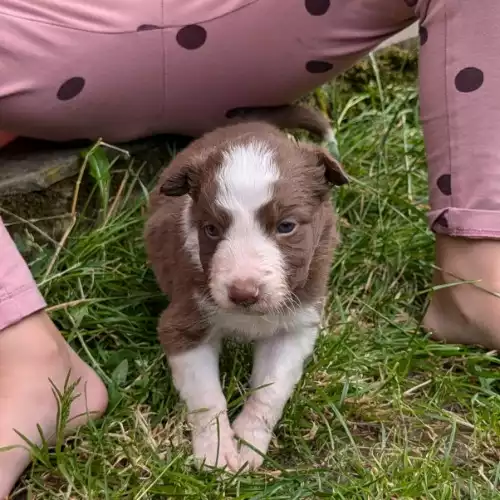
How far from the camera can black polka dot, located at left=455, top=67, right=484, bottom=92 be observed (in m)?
2.26

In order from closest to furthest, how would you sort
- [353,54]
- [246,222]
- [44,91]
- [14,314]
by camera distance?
[246,222]
[14,314]
[44,91]
[353,54]

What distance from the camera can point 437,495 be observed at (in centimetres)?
192

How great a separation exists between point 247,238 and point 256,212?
60mm

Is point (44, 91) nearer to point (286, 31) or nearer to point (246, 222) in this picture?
point (286, 31)

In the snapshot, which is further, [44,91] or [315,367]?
[44,91]

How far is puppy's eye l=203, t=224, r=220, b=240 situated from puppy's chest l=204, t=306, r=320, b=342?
0.25m

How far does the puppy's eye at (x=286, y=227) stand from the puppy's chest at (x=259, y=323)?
27 centimetres

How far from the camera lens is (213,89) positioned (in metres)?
Answer: 2.68

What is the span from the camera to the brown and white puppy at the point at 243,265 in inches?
74.2

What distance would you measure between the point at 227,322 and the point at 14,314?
20.4 inches

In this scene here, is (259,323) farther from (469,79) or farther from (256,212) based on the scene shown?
(469,79)

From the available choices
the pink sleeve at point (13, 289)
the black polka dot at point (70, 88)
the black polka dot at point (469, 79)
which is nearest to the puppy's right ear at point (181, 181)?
the pink sleeve at point (13, 289)

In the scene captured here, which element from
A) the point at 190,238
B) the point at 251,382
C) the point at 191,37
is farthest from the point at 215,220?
the point at 191,37

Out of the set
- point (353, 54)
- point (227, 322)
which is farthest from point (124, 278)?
point (353, 54)
